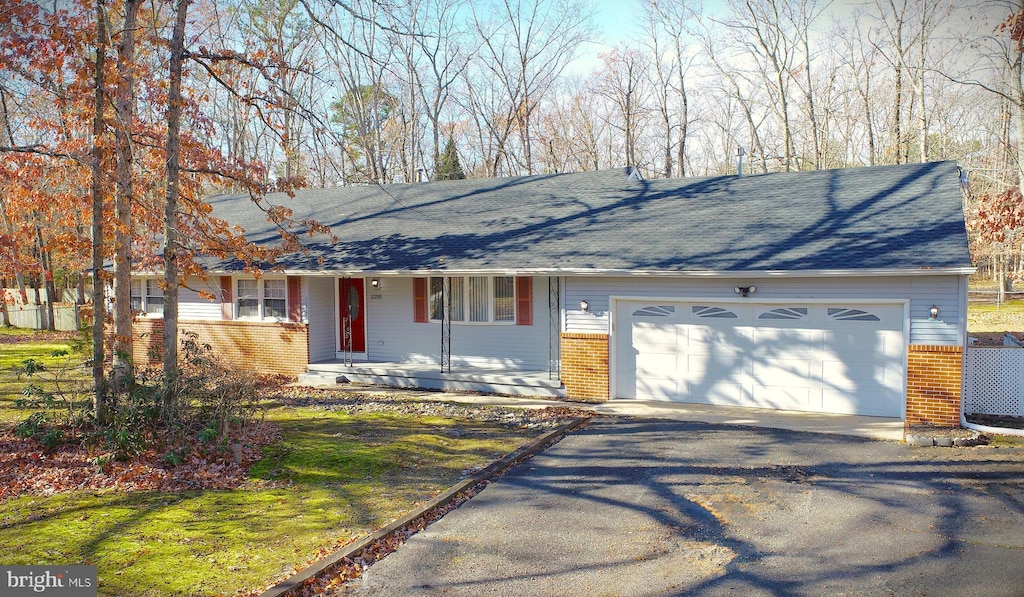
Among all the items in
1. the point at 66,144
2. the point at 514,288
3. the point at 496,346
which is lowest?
the point at 496,346

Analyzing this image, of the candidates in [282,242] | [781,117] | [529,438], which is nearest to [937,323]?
[529,438]

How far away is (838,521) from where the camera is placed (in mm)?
6855

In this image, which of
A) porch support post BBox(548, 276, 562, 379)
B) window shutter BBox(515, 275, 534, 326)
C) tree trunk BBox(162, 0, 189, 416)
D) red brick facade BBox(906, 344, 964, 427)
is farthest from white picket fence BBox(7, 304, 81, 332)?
red brick facade BBox(906, 344, 964, 427)

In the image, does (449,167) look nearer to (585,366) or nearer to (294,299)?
(294,299)

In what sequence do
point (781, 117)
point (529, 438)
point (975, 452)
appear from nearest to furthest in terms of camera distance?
point (975, 452) → point (529, 438) → point (781, 117)

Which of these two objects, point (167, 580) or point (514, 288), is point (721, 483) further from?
point (514, 288)

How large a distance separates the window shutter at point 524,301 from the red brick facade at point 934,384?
7040 mm

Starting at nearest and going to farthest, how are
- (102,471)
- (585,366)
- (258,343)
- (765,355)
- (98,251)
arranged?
(102,471), (98,251), (765,355), (585,366), (258,343)

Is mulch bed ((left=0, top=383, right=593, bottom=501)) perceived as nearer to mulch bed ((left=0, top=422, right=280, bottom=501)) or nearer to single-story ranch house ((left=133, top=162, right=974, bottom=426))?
mulch bed ((left=0, top=422, right=280, bottom=501))

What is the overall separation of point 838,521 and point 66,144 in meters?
16.3

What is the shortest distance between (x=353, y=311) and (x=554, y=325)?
505cm

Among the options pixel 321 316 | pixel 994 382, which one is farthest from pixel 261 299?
pixel 994 382

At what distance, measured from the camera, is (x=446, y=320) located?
1555 centimetres

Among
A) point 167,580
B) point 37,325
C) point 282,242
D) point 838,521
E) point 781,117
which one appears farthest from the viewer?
point 781,117
